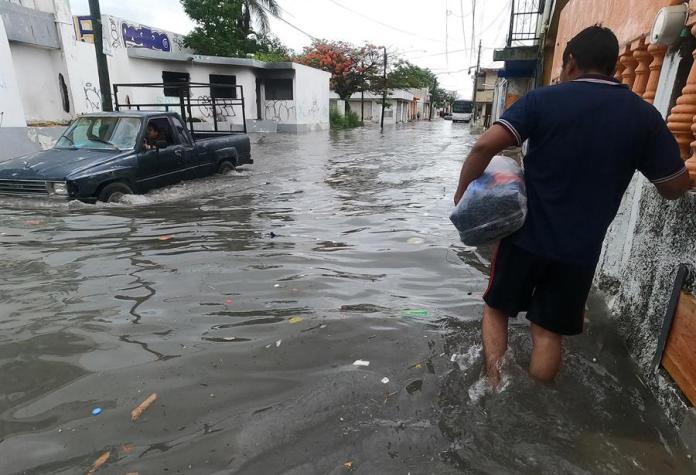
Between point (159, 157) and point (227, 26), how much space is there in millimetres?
18927

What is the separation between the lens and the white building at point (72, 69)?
408 inches

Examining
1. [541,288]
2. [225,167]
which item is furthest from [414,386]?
[225,167]

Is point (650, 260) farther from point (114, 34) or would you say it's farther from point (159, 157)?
point (114, 34)

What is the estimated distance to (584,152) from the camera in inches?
78.3

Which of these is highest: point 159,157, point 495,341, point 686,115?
point 686,115

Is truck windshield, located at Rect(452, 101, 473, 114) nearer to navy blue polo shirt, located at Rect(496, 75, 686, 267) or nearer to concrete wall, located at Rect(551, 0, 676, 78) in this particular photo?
concrete wall, located at Rect(551, 0, 676, 78)

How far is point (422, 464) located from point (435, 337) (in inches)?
48.5

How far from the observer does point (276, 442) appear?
2.11 meters

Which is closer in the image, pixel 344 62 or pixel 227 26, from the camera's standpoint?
pixel 227 26

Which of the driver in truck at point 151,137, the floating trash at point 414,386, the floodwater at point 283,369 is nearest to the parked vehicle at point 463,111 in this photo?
the driver in truck at point 151,137

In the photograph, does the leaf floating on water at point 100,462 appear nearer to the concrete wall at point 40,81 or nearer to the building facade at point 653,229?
the building facade at point 653,229

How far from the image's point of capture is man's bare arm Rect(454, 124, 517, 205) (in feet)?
6.58

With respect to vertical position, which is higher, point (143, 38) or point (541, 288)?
point (143, 38)

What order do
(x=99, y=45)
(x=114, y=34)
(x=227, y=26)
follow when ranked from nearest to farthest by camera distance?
1. (x=99, y=45)
2. (x=114, y=34)
3. (x=227, y=26)
